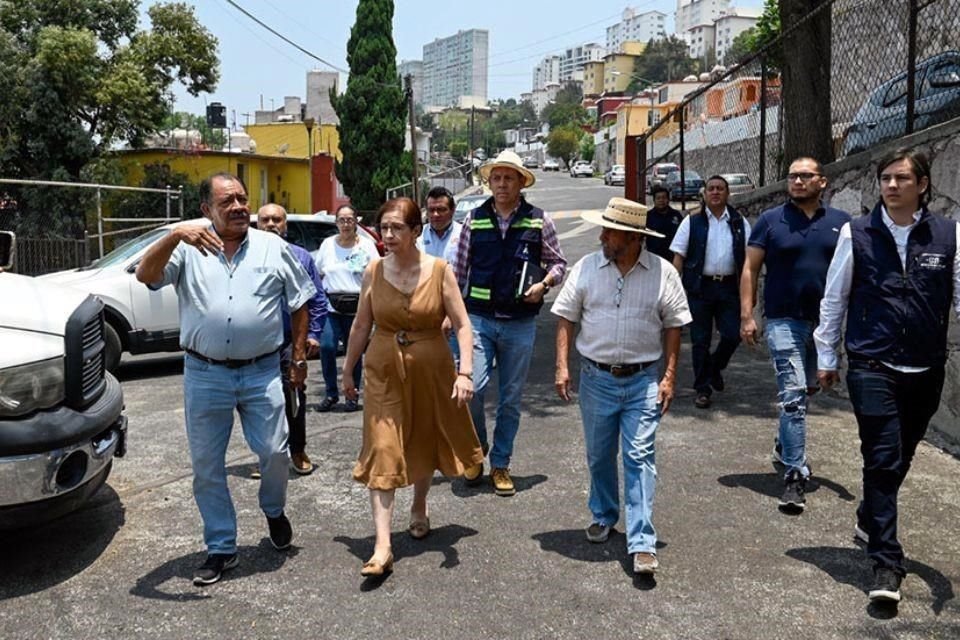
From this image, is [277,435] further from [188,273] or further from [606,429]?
[606,429]

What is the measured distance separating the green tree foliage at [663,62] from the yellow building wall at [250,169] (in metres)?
98.2

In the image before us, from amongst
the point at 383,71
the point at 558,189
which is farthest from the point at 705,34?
the point at 383,71

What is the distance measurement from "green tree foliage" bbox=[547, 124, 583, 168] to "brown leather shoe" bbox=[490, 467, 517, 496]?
97.5 metres

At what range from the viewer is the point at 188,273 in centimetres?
413

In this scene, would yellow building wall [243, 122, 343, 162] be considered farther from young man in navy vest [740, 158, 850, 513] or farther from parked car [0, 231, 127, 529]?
parked car [0, 231, 127, 529]

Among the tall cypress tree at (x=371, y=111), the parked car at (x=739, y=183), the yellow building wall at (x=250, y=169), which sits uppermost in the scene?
the tall cypress tree at (x=371, y=111)

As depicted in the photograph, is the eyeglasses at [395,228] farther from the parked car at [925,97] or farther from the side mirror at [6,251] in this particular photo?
the parked car at [925,97]

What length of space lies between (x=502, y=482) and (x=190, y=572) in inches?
73.5

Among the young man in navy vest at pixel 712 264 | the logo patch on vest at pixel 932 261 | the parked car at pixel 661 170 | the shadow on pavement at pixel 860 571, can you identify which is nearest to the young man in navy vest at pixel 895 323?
the logo patch on vest at pixel 932 261

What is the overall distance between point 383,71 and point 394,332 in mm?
30804

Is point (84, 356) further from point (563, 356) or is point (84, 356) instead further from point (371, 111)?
point (371, 111)

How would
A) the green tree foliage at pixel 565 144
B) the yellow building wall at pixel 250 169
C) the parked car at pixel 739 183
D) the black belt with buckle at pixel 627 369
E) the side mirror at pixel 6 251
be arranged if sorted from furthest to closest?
the green tree foliage at pixel 565 144, the yellow building wall at pixel 250 169, the parked car at pixel 739 183, the side mirror at pixel 6 251, the black belt with buckle at pixel 627 369

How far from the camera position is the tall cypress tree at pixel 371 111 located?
33.3m

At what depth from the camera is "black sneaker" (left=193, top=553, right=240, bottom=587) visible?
13.5 ft
